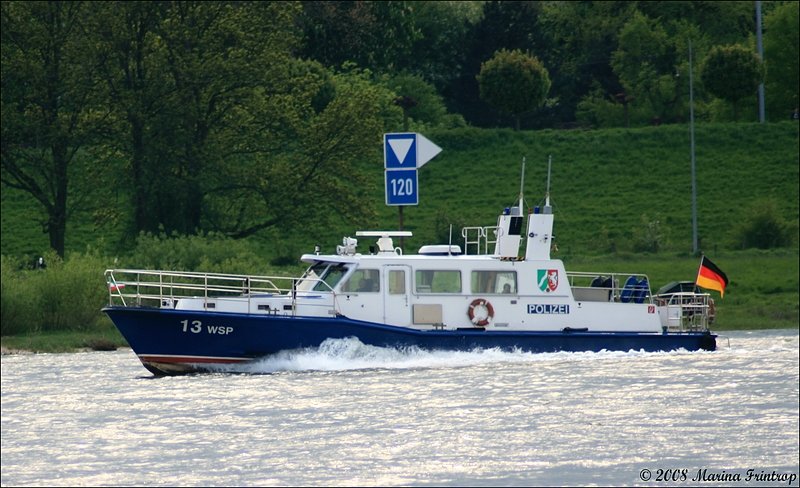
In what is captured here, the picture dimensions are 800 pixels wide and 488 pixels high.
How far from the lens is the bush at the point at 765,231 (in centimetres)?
5559

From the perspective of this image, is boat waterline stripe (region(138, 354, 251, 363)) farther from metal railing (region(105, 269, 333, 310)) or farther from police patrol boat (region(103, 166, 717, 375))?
metal railing (region(105, 269, 333, 310))

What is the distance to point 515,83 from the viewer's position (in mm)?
69438

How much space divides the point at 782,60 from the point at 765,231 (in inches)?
A: 782

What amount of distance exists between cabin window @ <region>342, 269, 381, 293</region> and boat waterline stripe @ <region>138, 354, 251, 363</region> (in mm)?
2646

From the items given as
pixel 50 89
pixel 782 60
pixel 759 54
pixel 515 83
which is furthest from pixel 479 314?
pixel 782 60

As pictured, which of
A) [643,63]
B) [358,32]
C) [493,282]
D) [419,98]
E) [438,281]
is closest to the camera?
[438,281]

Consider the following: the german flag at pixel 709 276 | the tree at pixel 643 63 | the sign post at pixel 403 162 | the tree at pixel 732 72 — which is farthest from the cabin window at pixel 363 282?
the tree at pixel 643 63

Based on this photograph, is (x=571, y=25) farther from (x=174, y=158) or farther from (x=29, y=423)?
(x=29, y=423)

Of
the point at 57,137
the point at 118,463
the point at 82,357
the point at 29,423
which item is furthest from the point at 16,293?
the point at 118,463

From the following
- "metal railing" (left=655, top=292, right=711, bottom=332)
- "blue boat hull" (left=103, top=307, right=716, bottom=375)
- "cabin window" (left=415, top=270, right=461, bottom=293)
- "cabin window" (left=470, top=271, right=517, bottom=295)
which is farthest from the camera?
"metal railing" (left=655, top=292, right=711, bottom=332)

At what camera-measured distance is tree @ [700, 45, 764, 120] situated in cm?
6888

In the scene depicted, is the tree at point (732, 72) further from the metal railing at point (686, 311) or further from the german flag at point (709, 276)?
the german flag at point (709, 276)

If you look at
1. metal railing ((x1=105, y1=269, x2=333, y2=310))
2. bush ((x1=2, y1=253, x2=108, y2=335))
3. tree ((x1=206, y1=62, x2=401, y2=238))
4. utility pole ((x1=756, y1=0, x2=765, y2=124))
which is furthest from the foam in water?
utility pole ((x1=756, y1=0, x2=765, y2=124))

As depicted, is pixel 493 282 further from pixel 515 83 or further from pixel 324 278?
pixel 515 83
